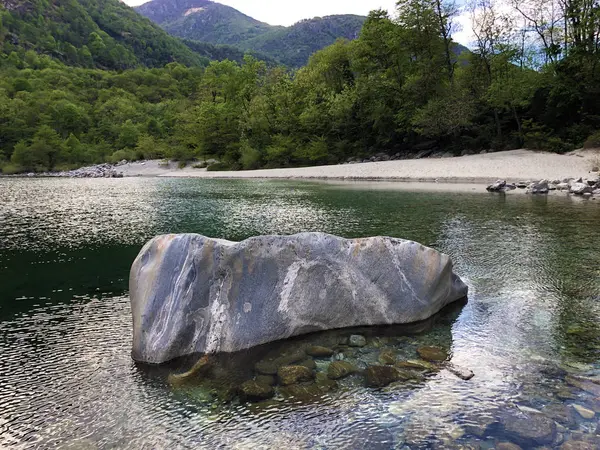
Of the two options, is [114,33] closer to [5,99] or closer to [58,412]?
[5,99]

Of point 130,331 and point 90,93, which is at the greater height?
point 90,93

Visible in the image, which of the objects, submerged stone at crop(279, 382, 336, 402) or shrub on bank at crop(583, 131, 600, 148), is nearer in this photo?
submerged stone at crop(279, 382, 336, 402)

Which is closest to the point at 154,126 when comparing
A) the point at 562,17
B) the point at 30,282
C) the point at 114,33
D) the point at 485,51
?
the point at 485,51

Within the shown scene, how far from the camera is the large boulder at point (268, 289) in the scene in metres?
5.16

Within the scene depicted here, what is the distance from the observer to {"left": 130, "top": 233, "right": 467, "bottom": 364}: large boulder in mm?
5160

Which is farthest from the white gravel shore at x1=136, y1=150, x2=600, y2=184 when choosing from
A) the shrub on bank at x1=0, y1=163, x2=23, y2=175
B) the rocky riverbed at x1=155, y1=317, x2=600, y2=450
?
the shrub on bank at x1=0, y1=163, x2=23, y2=175

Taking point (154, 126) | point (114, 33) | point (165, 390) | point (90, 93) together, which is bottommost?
point (165, 390)

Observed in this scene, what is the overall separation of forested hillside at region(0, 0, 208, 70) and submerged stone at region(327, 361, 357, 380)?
164 m

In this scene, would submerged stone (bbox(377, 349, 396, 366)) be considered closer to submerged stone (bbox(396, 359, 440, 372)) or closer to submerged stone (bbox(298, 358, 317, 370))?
submerged stone (bbox(396, 359, 440, 372))

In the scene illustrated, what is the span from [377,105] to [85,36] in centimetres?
16413

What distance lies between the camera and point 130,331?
5801 mm

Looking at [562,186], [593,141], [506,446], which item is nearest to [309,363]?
[506,446]

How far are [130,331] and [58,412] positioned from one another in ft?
6.36

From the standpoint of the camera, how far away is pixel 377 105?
4788 centimetres
